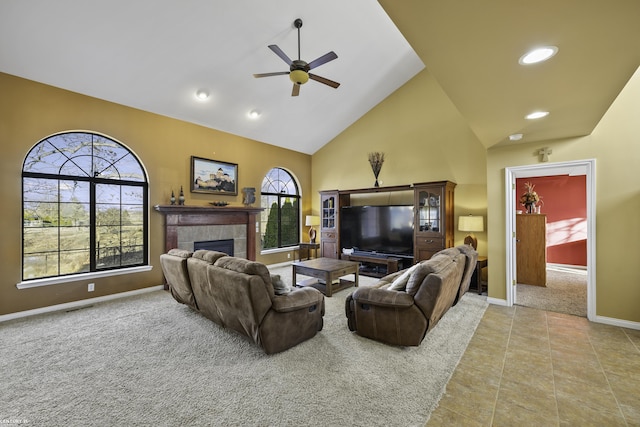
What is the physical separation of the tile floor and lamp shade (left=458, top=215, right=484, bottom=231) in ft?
5.76

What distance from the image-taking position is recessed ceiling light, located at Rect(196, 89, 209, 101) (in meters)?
4.74

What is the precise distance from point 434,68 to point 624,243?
3508mm

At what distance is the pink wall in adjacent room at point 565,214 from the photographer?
6.38 m

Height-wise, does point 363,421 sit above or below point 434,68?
below

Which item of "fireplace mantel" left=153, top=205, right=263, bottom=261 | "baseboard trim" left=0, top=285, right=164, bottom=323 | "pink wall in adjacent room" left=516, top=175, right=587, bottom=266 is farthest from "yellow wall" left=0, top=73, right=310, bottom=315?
"pink wall in adjacent room" left=516, top=175, right=587, bottom=266

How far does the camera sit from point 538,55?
5.69 ft

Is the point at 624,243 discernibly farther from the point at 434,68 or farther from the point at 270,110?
the point at 270,110

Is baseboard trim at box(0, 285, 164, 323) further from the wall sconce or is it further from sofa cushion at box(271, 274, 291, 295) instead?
the wall sconce

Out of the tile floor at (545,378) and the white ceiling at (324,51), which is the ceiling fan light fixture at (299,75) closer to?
the white ceiling at (324,51)

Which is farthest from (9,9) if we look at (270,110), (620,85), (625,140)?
(625,140)

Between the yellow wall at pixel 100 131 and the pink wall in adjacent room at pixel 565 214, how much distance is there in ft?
23.2

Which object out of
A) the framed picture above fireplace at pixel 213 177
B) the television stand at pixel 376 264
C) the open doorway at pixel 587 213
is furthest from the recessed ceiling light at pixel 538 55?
the framed picture above fireplace at pixel 213 177

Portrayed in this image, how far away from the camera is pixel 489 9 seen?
1304 mm

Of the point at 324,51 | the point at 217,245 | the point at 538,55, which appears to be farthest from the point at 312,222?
the point at 538,55
